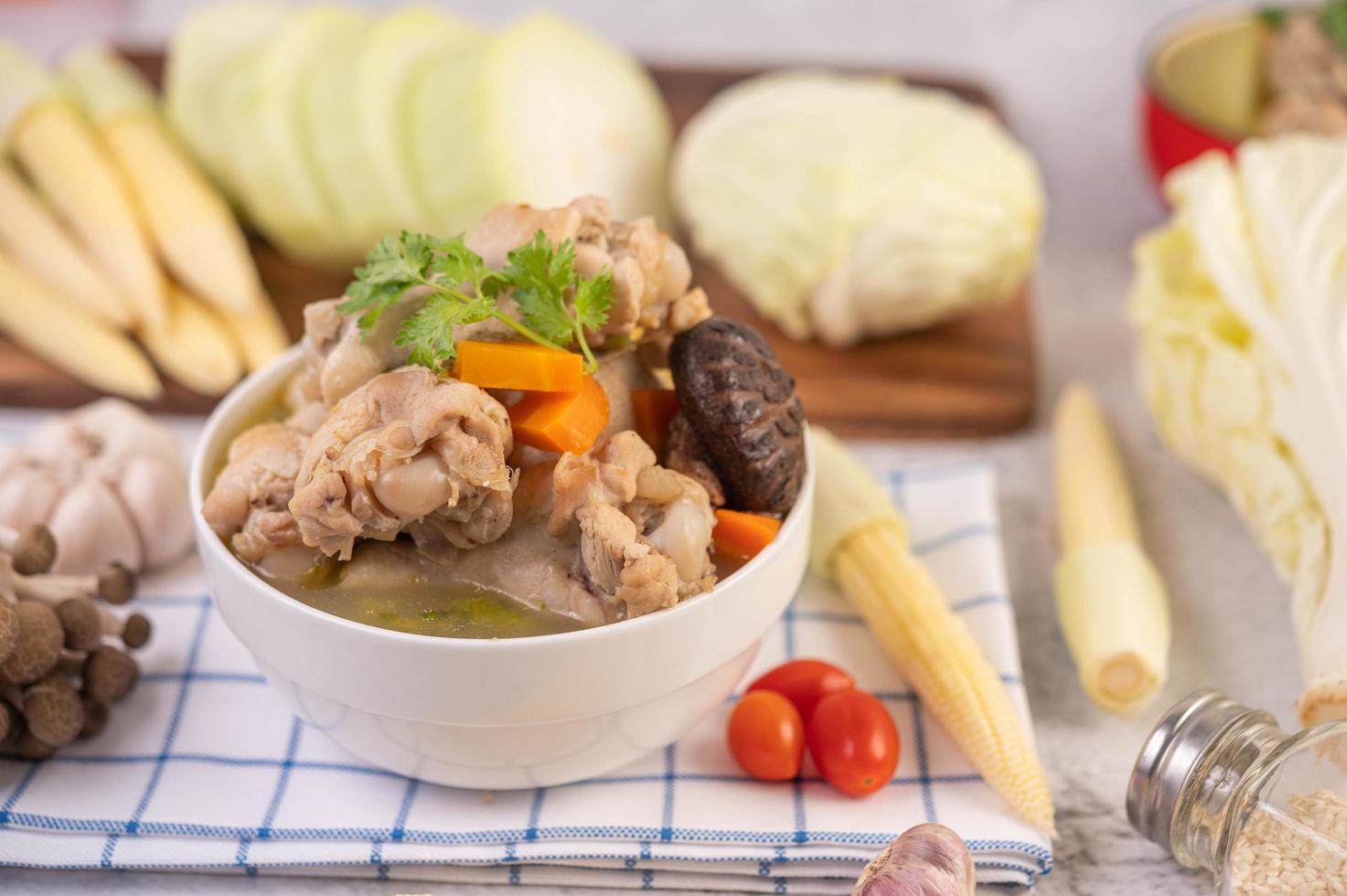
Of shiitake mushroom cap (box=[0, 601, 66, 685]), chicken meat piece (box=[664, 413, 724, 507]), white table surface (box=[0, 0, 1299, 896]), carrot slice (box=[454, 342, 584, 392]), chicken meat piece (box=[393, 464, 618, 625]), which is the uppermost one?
carrot slice (box=[454, 342, 584, 392])

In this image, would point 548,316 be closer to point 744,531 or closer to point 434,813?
point 744,531

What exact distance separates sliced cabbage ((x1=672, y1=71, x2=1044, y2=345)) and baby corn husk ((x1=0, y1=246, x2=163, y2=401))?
1.90 meters

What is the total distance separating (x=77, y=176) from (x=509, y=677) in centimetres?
303

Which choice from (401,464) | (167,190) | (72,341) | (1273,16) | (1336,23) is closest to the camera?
(401,464)

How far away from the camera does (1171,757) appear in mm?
2451

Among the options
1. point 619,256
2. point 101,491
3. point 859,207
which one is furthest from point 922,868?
point 859,207

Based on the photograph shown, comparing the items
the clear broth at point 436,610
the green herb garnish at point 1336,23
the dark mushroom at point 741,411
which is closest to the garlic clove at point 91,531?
the clear broth at point 436,610

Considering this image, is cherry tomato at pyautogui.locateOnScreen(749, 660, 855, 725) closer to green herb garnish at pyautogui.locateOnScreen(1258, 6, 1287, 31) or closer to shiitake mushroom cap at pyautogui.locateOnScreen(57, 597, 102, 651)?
shiitake mushroom cap at pyautogui.locateOnScreen(57, 597, 102, 651)

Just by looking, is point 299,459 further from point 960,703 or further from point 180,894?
point 960,703

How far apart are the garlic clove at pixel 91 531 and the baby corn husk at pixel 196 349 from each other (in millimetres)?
973

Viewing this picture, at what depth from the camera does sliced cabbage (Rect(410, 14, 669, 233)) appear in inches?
171

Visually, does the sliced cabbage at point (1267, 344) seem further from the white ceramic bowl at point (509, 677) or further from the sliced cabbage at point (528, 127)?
the sliced cabbage at point (528, 127)

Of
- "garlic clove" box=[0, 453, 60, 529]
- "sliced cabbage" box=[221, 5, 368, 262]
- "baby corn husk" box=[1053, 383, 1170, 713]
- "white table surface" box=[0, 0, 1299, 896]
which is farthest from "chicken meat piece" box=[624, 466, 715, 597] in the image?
"sliced cabbage" box=[221, 5, 368, 262]

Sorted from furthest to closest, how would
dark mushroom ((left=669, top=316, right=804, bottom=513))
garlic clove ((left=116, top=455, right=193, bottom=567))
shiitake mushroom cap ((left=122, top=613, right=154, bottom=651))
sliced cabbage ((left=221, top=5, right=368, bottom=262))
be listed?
sliced cabbage ((left=221, top=5, right=368, bottom=262))
garlic clove ((left=116, top=455, right=193, bottom=567))
shiitake mushroom cap ((left=122, top=613, right=154, bottom=651))
dark mushroom ((left=669, top=316, right=804, bottom=513))
